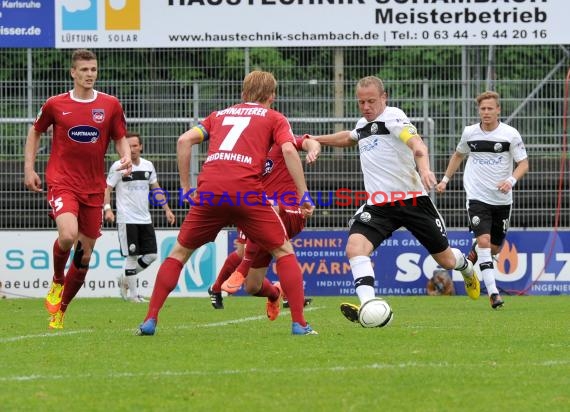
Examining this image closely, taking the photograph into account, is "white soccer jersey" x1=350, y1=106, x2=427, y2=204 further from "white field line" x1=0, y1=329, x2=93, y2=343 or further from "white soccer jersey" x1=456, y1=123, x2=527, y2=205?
"white soccer jersey" x1=456, y1=123, x2=527, y2=205

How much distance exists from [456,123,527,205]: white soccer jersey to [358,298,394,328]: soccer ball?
16.5 ft

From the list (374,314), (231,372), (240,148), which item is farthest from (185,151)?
(231,372)

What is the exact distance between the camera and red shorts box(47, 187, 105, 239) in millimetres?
10367

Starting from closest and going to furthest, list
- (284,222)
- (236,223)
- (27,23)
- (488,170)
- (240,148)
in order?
(240,148) < (236,223) < (284,222) < (488,170) < (27,23)

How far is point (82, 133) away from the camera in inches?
413

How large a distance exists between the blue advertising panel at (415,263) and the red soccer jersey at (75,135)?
7973 mm

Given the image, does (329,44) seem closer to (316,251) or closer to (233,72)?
(233,72)

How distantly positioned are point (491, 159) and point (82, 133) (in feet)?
18.6

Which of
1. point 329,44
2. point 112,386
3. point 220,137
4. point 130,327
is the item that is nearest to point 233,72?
point 329,44

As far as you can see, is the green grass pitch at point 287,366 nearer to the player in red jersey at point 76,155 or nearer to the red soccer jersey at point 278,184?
the player in red jersey at point 76,155

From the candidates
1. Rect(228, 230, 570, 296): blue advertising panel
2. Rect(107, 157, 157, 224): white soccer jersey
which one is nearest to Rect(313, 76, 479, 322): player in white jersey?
Rect(107, 157, 157, 224): white soccer jersey

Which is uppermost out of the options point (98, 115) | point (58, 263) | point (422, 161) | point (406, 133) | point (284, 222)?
point (98, 115)

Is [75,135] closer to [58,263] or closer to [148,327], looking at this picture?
[58,263]

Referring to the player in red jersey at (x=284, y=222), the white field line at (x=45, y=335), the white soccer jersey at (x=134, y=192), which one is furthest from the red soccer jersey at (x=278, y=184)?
the white soccer jersey at (x=134, y=192)
